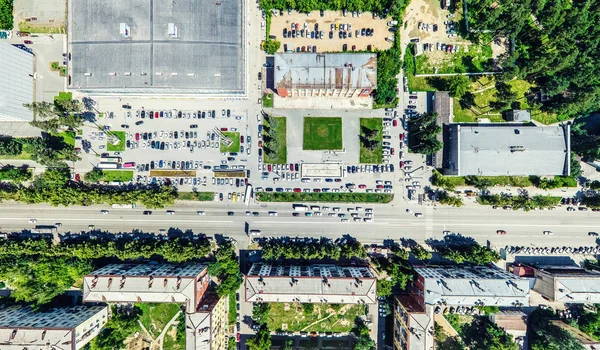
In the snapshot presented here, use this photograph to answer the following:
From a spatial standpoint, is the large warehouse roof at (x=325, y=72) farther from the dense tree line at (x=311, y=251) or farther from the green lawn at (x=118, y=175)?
the green lawn at (x=118, y=175)

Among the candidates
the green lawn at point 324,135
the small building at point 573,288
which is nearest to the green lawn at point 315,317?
the green lawn at point 324,135

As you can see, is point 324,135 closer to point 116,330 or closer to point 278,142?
point 278,142

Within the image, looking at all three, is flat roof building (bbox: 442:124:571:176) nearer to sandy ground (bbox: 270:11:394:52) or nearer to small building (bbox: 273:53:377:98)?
small building (bbox: 273:53:377:98)

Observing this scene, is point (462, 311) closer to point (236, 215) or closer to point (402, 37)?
point (236, 215)

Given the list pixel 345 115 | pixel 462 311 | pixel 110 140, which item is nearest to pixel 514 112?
pixel 345 115

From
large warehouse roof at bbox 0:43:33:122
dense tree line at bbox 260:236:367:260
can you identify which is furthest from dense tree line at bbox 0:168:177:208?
Answer: dense tree line at bbox 260:236:367:260
